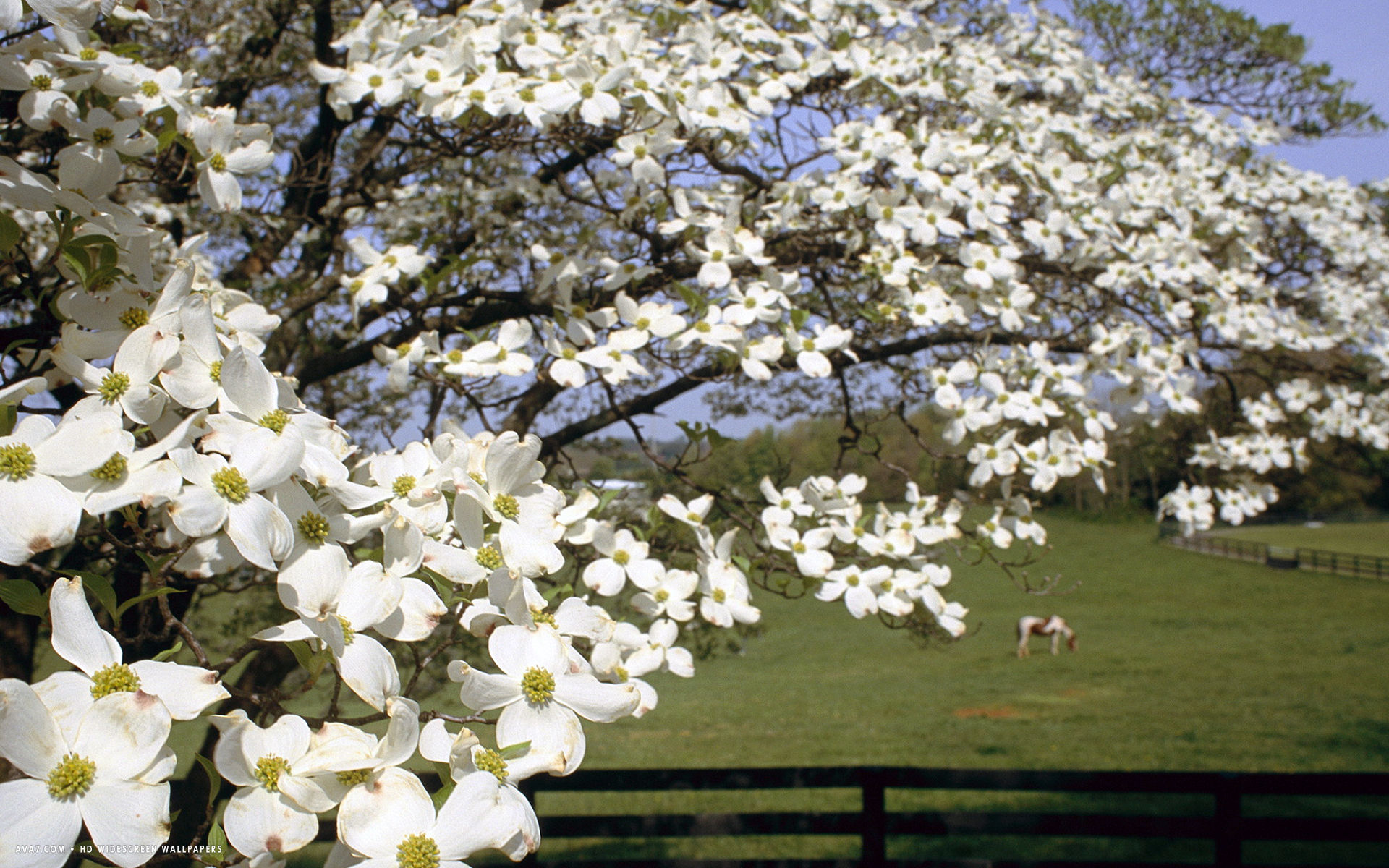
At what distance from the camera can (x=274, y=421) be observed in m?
0.99

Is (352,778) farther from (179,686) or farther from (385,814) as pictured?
(179,686)

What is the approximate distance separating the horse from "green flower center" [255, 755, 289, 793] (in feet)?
53.3

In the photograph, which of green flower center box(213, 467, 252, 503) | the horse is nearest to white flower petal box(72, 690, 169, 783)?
green flower center box(213, 467, 252, 503)

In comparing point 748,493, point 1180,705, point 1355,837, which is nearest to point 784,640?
point 1180,705

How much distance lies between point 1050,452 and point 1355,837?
9.96 feet

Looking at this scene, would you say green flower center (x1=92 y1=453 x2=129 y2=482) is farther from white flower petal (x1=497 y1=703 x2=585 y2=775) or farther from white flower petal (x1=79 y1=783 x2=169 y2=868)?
white flower petal (x1=497 y1=703 x2=585 y2=775)

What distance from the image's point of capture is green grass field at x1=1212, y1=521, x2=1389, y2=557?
28656 mm

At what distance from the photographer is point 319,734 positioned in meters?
0.91

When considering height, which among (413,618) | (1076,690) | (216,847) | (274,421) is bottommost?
(1076,690)

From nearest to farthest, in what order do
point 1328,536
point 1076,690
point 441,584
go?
point 441,584, point 1076,690, point 1328,536

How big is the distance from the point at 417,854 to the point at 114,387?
0.67m

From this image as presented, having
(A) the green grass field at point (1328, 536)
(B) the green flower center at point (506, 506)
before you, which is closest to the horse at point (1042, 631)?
(B) the green flower center at point (506, 506)

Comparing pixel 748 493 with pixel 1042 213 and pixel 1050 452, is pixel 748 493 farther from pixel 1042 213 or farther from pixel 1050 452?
pixel 1042 213

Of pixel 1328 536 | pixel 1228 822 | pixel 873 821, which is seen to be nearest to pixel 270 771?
pixel 873 821
